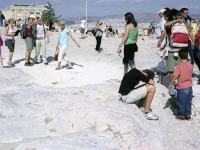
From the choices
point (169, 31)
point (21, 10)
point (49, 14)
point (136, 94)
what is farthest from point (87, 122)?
point (21, 10)

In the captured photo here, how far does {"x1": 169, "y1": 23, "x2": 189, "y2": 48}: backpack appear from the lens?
20.1 ft

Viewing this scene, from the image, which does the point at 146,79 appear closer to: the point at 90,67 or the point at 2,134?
the point at 2,134

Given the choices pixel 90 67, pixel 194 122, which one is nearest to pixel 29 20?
pixel 90 67

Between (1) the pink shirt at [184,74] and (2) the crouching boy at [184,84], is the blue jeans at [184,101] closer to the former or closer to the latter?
(2) the crouching boy at [184,84]

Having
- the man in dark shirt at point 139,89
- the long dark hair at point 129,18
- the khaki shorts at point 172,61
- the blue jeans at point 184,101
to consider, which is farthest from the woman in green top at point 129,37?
the blue jeans at point 184,101

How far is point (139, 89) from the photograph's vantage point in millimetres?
5332

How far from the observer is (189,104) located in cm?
548

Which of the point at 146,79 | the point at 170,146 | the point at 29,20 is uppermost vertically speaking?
the point at 29,20

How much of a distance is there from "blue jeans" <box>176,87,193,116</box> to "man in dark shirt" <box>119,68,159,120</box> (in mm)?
572

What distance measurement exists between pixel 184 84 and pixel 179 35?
4.29ft

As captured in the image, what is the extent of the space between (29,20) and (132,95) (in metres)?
5.38

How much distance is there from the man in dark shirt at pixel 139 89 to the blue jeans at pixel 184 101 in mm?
572

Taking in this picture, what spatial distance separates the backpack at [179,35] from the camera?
6141 millimetres

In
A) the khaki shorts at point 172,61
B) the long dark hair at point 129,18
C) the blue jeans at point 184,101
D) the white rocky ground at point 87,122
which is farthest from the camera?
the long dark hair at point 129,18
